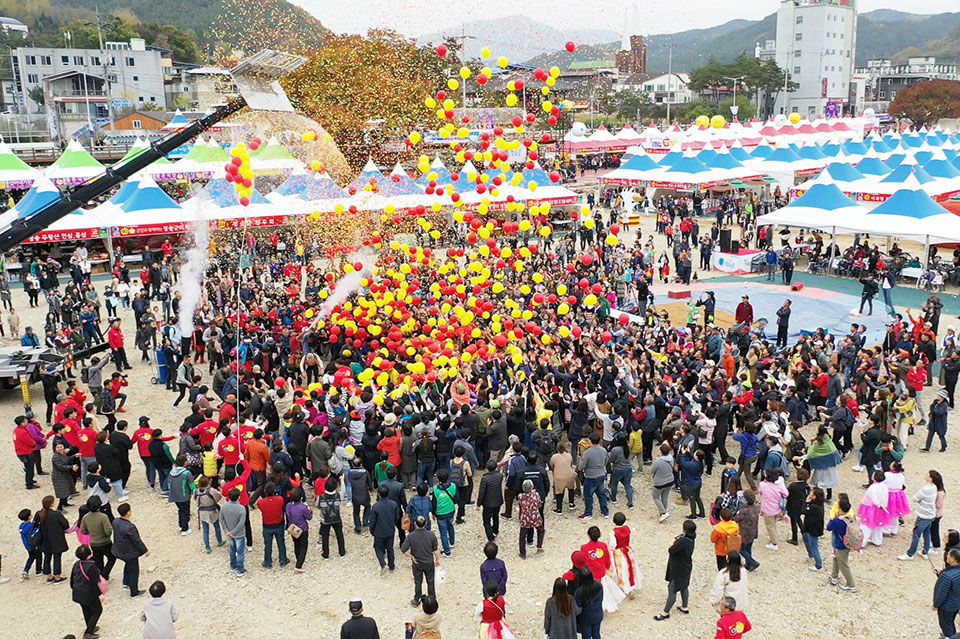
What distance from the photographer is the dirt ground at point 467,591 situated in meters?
6.73

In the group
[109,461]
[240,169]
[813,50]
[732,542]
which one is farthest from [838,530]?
[813,50]

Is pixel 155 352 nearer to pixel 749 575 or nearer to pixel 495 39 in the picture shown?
pixel 495 39

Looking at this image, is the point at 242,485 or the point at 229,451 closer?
the point at 242,485

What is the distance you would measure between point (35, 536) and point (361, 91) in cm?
2965

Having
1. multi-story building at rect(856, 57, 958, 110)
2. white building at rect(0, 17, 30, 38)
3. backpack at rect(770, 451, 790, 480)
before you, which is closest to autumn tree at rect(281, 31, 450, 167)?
backpack at rect(770, 451, 790, 480)

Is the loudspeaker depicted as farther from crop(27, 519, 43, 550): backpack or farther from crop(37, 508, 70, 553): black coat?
crop(27, 519, 43, 550): backpack

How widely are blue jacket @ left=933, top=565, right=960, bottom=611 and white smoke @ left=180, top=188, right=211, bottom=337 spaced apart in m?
11.9

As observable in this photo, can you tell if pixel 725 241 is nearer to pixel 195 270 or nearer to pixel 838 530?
pixel 195 270

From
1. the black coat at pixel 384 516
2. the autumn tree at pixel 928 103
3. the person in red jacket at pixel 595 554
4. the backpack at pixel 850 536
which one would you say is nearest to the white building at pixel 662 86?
the autumn tree at pixel 928 103

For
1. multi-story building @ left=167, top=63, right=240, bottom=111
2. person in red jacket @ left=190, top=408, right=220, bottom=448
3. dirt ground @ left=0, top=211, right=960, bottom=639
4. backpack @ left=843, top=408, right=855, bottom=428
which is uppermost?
multi-story building @ left=167, top=63, right=240, bottom=111

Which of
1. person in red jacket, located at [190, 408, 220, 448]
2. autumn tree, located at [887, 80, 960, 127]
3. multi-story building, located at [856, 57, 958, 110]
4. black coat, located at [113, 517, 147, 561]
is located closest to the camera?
black coat, located at [113, 517, 147, 561]

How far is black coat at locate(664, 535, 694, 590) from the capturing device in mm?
6613

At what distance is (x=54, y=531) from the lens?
7.37 m

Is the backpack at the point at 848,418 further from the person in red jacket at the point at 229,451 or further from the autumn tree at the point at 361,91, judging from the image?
the autumn tree at the point at 361,91
